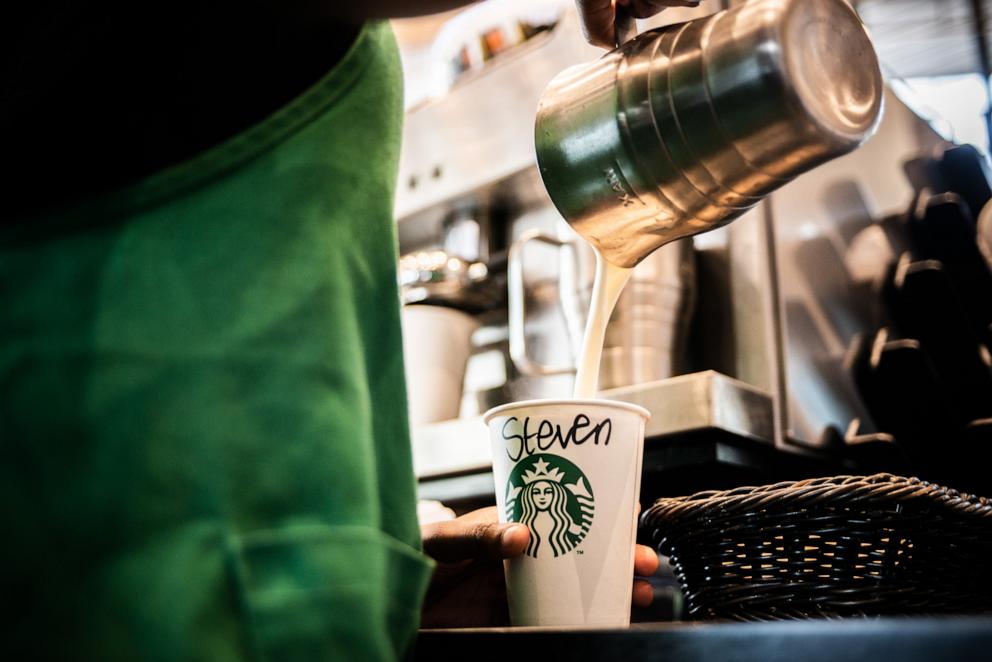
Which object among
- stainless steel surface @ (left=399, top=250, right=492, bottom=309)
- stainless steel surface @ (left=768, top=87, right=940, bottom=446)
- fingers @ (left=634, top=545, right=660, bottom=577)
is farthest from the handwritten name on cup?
stainless steel surface @ (left=399, top=250, right=492, bottom=309)

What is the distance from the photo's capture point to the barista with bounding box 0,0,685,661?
478 mm

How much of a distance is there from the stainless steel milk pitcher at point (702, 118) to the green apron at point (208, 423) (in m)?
0.30

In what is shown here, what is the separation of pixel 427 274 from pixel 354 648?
1.40m

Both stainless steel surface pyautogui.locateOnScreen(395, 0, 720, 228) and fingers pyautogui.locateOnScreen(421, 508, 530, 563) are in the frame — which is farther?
stainless steel surface pyautogui.locateOnScreen(395, 0, 720, 228)

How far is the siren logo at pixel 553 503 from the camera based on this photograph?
740 mm

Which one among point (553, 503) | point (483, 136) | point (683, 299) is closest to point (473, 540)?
point (553, 503)

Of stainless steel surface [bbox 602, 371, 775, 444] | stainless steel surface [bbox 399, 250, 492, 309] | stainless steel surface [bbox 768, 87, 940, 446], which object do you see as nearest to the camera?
stainless steel surface [bbox 602, 371, 775, 444]

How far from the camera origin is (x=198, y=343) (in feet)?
1.69

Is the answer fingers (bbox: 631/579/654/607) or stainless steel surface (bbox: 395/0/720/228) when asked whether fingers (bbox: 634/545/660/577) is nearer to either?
fingers (bbox: 631/579/654/607)

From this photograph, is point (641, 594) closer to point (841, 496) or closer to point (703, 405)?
point (841, 496)

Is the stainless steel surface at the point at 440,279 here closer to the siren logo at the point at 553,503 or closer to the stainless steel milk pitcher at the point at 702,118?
the stainless steel milk pitcher at the point at 702,118

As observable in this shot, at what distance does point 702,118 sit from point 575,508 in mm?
332

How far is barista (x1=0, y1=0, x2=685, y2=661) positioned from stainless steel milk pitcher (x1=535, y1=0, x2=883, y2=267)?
25 centimetres

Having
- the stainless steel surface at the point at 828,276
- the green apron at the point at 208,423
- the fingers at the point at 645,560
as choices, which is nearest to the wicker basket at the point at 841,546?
the fingers at the point at 645,560
